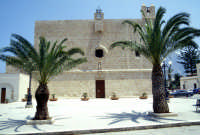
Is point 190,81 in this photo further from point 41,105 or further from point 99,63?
point 41,105

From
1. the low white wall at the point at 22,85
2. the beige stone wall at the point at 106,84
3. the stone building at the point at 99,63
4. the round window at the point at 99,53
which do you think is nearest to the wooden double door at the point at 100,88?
the stone building at the point at 99,63

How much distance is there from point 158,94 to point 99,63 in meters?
15.2

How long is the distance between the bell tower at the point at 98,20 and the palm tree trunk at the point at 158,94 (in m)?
16.4

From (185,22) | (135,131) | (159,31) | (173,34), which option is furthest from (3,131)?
(185,22)

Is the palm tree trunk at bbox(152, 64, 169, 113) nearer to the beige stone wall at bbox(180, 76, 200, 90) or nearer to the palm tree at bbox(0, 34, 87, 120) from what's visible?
the palm tree at bbox(0, 34, 87, 120)

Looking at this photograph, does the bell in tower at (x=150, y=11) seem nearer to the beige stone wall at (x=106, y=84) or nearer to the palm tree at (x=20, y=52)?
the beige stone wall at (x=106, y=84)

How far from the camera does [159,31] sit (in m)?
8.69

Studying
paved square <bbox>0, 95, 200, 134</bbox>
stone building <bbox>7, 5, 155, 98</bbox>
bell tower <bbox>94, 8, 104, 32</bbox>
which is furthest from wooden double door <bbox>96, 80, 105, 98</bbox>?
paved square <bbox>0, 95, 200, 134</bbox>

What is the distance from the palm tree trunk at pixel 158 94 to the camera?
8.38 metres

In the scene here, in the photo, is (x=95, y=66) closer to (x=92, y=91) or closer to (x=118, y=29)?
(x=92, y=91)

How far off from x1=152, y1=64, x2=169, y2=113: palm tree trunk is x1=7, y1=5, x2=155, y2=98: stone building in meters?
14.1

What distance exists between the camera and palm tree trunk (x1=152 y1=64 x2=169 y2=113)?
27.5ft

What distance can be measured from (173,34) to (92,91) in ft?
51.4

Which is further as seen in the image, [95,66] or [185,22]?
[95,66]
